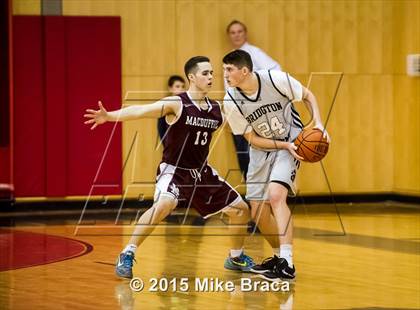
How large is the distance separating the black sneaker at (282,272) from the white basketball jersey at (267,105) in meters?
0.98

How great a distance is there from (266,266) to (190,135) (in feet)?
3.90

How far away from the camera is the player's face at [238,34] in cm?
1188

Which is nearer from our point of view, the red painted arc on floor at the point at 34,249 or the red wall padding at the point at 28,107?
the red painted arc on floor at the point at 34,249

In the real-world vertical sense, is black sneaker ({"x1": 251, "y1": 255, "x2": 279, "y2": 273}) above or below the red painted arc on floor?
above

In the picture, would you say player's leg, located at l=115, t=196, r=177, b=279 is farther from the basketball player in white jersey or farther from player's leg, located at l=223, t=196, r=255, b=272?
the basketball player in white jersey

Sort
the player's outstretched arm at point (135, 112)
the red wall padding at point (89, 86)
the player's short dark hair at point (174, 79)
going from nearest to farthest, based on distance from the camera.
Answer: the player's outstretched arm at point (135, 112), the player's short dark hair at point (174, 79), the red wall padding at point (89, 86)

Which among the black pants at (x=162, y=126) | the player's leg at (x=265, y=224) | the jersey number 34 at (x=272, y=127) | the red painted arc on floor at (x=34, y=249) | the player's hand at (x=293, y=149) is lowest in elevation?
the red painted arc on floor at (x=34, y=249)

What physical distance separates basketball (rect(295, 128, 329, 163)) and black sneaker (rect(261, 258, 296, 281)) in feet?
2.58

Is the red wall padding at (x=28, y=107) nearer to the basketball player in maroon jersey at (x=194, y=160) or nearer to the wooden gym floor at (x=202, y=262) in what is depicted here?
the wooden gym floor at (x=202, y=262)

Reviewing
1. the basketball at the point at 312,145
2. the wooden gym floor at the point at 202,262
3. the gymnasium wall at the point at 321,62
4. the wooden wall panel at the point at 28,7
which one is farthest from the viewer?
the gymnasium wall at the point at 321,62

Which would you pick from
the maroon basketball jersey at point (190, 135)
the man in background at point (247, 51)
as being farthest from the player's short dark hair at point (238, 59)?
the man in background at point (247, 51)

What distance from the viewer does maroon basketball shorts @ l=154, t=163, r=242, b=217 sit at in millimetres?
7273

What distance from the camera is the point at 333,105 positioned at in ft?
42.8

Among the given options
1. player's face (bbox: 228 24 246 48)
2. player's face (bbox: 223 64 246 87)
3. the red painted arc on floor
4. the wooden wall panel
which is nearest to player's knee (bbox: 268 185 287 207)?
player's face (bbox: 223 64 246 87)
